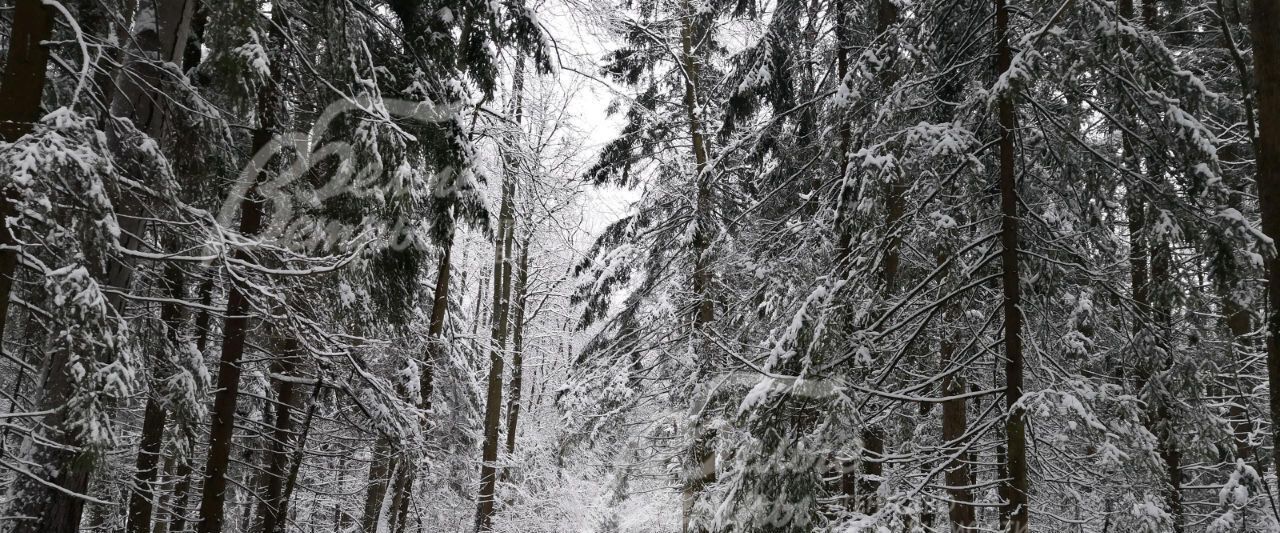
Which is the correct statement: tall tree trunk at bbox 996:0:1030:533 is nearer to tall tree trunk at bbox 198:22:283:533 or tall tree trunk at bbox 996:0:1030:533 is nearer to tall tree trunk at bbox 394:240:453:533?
tall tree trunk at bbox 198:22:283:533

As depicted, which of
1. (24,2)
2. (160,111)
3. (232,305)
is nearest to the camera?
(24,2)

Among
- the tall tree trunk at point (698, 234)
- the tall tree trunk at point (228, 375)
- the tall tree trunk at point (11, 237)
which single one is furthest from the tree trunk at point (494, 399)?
the tall tree trunk at point (11, 237)

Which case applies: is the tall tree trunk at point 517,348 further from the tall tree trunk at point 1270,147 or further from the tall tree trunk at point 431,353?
the tall tree trunk at point 1270,147

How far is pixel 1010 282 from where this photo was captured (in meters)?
5.46

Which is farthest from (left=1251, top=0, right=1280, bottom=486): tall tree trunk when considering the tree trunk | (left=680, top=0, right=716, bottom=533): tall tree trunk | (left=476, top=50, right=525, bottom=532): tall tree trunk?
the tree trunk

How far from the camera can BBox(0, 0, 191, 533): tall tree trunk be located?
3818mm

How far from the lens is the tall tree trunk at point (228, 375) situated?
6.62 m

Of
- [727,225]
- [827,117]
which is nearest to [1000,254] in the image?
[827,117]

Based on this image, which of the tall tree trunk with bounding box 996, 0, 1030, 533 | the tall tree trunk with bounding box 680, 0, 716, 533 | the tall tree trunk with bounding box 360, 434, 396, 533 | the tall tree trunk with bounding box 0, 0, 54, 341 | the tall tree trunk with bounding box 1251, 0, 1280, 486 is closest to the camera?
the tall tree trunk with bounding box 0, 0, 54, 341

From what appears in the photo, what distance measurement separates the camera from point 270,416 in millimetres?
9438

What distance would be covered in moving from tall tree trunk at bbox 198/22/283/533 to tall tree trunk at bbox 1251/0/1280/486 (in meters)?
7.66

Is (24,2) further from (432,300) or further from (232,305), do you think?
(432,300)

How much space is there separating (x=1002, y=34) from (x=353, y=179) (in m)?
5.22

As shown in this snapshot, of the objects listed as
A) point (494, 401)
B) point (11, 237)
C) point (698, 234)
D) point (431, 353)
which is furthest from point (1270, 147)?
point (494, 401)
